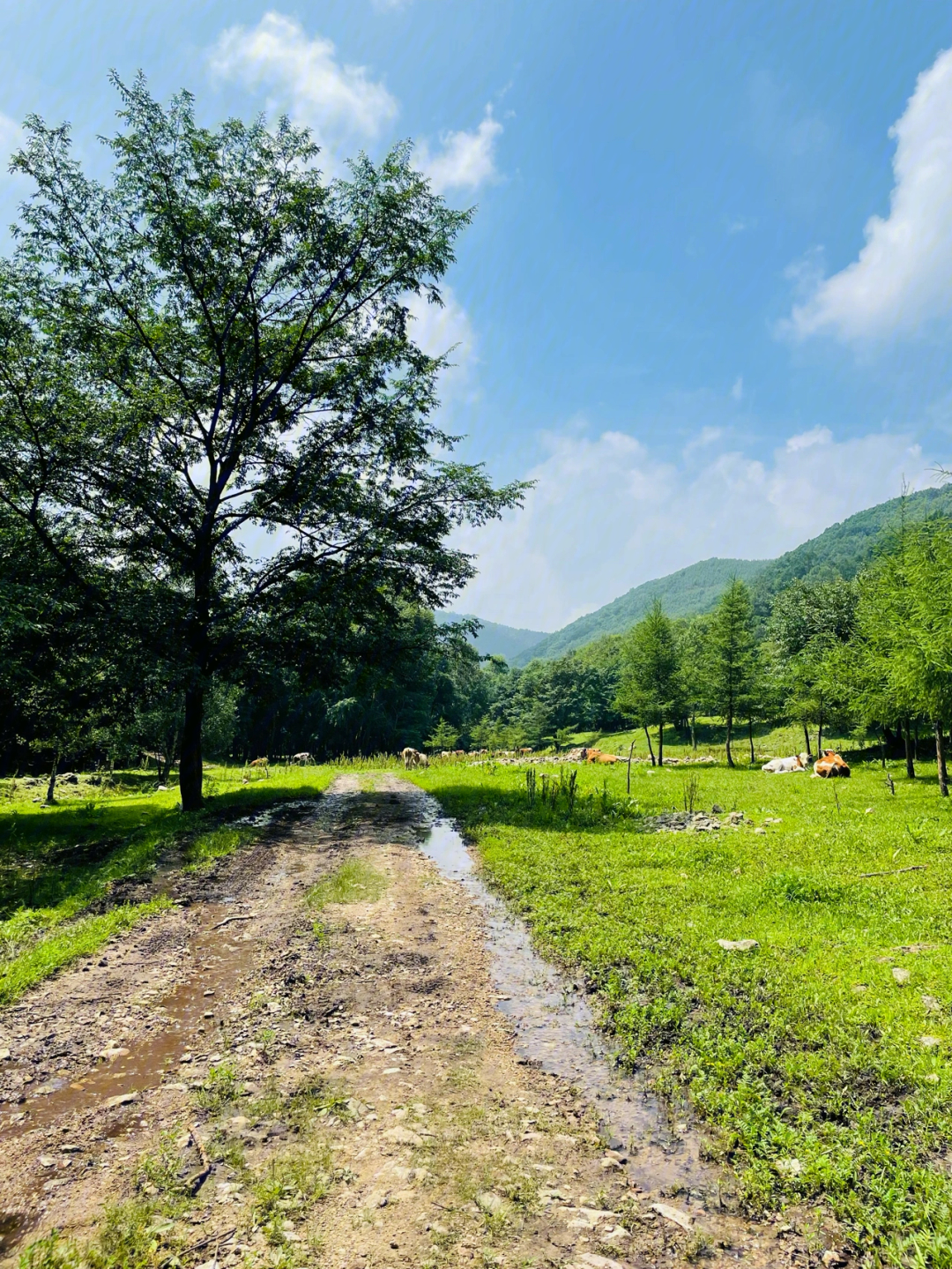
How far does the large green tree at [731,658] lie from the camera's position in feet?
150

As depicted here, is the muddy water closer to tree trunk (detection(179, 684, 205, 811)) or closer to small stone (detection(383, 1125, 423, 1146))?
small stone (detection(383, 1125, 423, 1146))

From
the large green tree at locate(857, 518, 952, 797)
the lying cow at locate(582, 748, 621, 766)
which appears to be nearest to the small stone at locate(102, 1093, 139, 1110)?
the large green tree at locate(857, 518, 952, 797)

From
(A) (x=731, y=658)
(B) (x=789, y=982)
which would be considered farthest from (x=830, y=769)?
(B) (x=789, y=982)

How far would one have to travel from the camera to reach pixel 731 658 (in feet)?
151

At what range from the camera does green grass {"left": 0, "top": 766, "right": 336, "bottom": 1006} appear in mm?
8672

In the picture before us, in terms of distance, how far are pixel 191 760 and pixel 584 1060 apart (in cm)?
1877

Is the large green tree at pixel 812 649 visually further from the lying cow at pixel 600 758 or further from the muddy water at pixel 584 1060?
the muddy water at pixel 584 1060

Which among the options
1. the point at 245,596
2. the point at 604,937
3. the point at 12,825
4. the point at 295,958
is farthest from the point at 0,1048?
the point at 245,596

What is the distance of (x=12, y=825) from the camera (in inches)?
748

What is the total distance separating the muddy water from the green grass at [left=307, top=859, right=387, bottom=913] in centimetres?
256

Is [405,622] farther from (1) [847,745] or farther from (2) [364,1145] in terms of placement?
(1) [847,745]

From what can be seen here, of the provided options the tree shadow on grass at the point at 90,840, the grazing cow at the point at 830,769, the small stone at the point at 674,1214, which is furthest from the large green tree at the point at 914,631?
the tree shadow on grass at the point at 90,840

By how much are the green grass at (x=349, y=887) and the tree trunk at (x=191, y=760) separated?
9915mm

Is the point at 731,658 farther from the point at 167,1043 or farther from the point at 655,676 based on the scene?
the point at 167,1043
